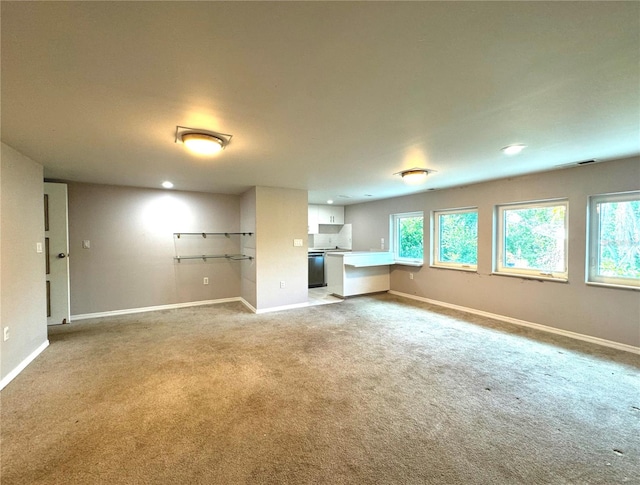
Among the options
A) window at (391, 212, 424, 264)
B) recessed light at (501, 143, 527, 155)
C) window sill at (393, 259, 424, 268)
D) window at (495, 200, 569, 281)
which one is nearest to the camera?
recessed light at (501, 143, 527, 155)

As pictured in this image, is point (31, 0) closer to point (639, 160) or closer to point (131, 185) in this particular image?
point (131, 185)

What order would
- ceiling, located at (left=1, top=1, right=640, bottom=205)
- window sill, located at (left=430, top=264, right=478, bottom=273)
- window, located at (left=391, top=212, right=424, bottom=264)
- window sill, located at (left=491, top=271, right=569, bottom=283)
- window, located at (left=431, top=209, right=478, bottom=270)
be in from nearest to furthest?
ceiling, located at (left=1, top=1, right=640, bottom=205), window sill, located at (left=491, top=271, right=569, bottom=283), window sill, located at (left=430, top=264, right=478, bottom=273), window, located at (left=431, top=209, right=478, bottom=270), window, located at (left=391, top=212, right=424, bottom=264)

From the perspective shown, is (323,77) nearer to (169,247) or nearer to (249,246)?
(249,246)

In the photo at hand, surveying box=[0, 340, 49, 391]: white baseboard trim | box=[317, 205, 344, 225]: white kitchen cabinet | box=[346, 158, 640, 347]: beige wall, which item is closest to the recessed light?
box=[346, 158, 640, 347]: beige wall

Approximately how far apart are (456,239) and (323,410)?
4162 millimetres

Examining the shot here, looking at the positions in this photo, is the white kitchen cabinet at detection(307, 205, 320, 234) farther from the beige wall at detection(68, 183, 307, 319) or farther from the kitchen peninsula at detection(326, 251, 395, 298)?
the beige wall at detection(68, 183, 307, 319)

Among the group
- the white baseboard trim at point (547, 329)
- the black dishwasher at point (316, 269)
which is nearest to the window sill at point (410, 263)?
the white baseboard trim at point (547, 329)

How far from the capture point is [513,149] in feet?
9.07

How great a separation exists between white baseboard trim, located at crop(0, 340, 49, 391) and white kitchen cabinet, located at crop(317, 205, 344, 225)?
5505 mm

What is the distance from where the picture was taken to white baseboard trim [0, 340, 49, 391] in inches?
93.8

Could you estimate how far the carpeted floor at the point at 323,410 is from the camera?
151cm

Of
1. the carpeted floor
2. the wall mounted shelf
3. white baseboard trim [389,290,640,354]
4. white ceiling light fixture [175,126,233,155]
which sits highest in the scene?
white ceiling light fixture [175,126,233,155]

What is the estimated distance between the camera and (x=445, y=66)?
1414mm

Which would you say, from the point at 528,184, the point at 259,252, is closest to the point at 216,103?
the point at 259,252
